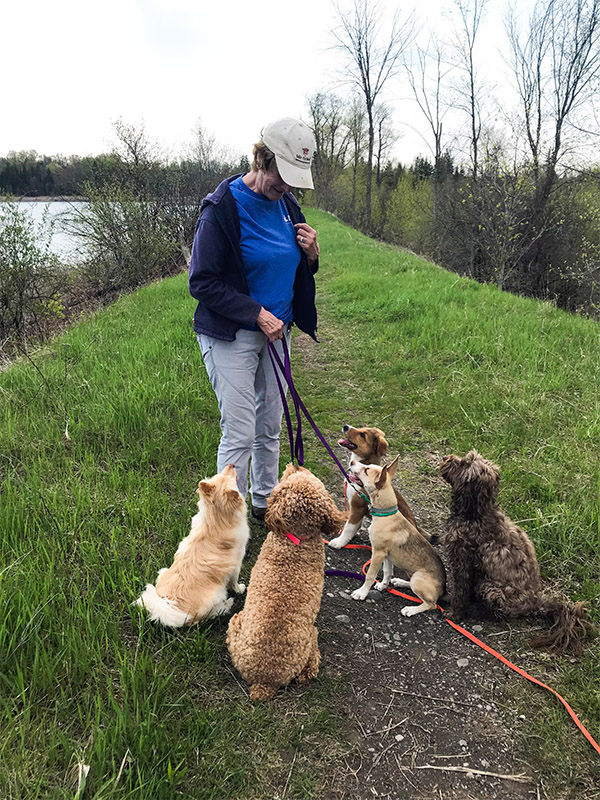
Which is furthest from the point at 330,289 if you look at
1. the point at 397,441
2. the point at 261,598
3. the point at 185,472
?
the point at 261,598

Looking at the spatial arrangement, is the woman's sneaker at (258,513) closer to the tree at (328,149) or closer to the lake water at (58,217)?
the lake water at (58,217)

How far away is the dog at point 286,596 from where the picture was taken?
93.7 inches

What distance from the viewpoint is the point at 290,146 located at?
2.79 m

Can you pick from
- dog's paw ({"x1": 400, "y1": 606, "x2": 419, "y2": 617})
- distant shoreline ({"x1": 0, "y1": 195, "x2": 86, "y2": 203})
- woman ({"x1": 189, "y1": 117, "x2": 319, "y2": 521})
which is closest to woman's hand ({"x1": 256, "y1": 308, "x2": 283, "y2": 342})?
woman ({"x1": 189, "y1": 117, "x2": 319, "y2": 521})

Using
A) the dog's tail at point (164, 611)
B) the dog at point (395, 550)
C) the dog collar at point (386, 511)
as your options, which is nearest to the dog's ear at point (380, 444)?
the dog at point (395, 550)

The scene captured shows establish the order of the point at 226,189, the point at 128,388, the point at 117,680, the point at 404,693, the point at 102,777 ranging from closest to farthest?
the point at 102,777 → the point at 117,680 → the point at 404,693 → the point at 226,189 → the point at 128,388

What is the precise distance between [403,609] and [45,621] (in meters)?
2.16

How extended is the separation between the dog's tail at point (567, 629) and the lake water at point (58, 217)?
1151cm

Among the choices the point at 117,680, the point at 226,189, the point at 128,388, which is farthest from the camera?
the point at 128,388

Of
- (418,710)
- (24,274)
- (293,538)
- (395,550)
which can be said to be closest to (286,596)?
(293,538)

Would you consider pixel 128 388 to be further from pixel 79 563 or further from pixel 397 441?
pixel 397 441

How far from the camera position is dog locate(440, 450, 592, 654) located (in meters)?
2.95

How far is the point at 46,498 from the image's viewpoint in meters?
3.56

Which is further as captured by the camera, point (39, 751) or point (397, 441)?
point (397, 441)
